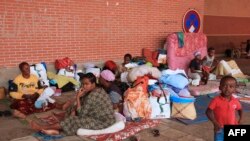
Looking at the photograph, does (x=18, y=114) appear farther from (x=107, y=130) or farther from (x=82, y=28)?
(x=82, y=28)

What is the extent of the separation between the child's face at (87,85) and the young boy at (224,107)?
198 cm

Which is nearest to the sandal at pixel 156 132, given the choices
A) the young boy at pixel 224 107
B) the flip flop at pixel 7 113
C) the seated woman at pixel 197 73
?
the young boy at pixel 224 107

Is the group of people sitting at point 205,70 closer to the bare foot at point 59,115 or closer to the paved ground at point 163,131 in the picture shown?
the paved ground at point 163,131

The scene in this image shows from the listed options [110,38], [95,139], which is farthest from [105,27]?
[95,139]

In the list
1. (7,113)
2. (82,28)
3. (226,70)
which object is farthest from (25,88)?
(226,70)

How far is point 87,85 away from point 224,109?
2.19 m

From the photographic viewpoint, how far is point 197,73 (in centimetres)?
930

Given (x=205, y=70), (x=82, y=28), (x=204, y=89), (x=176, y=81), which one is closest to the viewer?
(x=176, y=81)

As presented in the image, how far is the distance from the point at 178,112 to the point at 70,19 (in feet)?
14.8

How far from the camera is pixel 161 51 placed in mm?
10703

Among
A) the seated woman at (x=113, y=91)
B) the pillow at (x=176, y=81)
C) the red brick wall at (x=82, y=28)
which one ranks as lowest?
the seated woman at (x=113, y=91)

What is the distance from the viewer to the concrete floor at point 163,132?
16.3ft

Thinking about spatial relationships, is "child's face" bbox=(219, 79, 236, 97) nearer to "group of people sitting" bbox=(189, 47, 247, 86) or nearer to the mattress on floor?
the mattress on floor

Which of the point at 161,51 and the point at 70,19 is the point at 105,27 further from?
the point at 161,51
